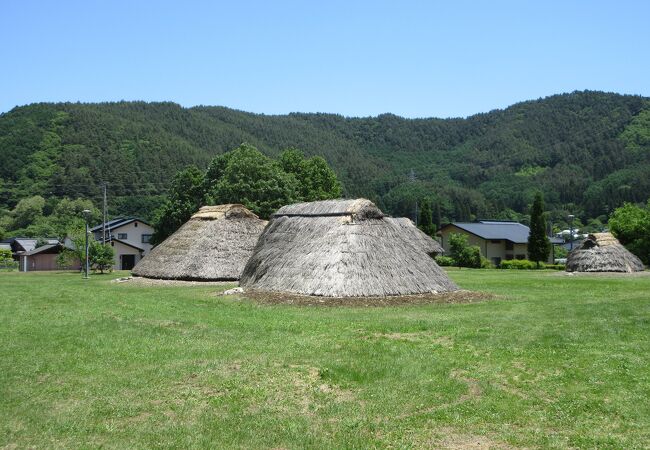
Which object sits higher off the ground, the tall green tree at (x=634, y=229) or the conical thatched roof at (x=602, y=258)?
the tall green tree at (x=634, y=229)

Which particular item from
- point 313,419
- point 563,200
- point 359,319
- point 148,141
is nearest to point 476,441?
point 313,419

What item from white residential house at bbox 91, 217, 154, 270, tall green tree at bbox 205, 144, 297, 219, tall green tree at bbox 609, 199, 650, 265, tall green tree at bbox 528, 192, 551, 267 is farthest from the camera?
white residential house at bbox 91, 217, 154, 270

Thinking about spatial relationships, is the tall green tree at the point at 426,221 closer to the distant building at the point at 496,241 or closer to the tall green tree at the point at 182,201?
the distant building at the point at 496,241

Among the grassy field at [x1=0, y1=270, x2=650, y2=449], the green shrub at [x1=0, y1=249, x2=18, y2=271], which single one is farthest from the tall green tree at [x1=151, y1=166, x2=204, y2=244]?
the grassy field at [x1=0, y1=270, x2=650, y2=449]

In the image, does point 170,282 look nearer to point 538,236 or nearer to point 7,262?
point 538,236

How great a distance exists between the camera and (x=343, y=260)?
21.7 meters

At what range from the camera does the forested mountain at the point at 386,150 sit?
97.0m

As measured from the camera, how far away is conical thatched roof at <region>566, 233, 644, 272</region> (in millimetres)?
43219

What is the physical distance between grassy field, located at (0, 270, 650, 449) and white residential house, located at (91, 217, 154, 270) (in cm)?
5103

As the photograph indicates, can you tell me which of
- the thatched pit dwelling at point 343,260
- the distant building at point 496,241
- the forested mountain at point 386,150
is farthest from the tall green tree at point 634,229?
the forested mountain at point 386,150

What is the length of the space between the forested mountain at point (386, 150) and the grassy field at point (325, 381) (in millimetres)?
84964

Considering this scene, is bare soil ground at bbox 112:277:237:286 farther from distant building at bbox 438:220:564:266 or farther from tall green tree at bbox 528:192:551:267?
distant building at bbox 438:220:564:266

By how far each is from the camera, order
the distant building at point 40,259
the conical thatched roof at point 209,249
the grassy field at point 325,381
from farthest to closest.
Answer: the distant building at point 40,259 < the conical thatched roof at point 209,249 < the grassy field at point 325,381

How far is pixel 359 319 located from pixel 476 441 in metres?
9.03
